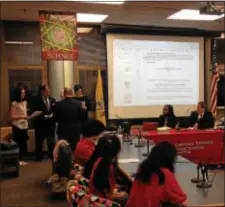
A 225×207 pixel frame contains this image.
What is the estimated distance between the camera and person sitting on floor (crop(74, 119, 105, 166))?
3.11 metres

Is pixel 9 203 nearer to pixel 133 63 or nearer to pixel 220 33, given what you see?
pixel 133 63

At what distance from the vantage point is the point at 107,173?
225 cm

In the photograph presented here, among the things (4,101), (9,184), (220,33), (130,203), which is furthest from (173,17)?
(130,203)

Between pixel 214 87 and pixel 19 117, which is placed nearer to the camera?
pixel 19 117

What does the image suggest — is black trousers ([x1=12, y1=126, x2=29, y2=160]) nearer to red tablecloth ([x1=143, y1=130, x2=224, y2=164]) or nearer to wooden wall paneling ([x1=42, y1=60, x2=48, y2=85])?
wooden wall paneling ([x1=42, y1=60, x2=48, y2=85])

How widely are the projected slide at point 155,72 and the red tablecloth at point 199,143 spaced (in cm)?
190

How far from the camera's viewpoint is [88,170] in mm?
2506

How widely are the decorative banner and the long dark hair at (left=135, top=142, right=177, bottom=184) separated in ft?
11.0

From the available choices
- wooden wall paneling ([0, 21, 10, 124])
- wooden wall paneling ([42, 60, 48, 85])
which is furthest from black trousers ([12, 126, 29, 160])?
wooden wall paneling ([42, 60, 48, 85])

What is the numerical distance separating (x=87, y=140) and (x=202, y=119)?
3172 millimetres

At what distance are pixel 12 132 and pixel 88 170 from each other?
12.9ft

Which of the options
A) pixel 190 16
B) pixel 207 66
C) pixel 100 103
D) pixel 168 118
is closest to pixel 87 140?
pixel 168 118

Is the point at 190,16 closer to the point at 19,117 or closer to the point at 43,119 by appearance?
the point at 43,119

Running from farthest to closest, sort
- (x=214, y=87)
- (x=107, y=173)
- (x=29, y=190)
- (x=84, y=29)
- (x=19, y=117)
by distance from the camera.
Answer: (x=214, y=87) < (x=84, y=29) < (x=19, y=117) < (x=29, y=190) < (x=107, y=173)
